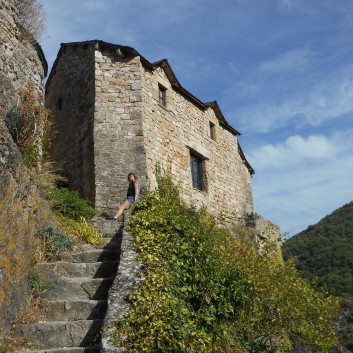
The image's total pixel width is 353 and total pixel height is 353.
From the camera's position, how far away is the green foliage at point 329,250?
26000mm

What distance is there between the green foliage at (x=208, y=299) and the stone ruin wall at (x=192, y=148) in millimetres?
5047

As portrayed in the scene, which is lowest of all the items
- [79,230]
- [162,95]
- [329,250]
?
[79,230]

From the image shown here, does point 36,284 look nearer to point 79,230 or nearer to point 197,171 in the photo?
point 79,230

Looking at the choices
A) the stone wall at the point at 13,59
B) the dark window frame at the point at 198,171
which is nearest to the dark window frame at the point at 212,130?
the dark window frame at the point at 198,171

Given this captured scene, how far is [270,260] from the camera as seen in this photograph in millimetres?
8172

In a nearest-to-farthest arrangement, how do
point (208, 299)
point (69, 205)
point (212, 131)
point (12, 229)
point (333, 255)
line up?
point (12, 229), point (208, 299), point (69, 205), point (212, 131), point (333, 255)

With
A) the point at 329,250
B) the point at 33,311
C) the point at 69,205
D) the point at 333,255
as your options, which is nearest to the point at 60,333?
the point at 33,311

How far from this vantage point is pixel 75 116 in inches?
528

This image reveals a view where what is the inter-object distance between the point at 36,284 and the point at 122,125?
7231 millimetres

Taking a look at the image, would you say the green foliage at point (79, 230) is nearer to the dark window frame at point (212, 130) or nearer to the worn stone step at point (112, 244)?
the worn stone step at point (112, 244)

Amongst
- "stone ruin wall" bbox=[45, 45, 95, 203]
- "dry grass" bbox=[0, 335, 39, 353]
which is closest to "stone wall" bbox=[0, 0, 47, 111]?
"dry grass" bbox=[0, 335, 39, 353]

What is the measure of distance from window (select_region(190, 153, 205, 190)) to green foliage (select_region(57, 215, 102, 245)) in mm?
6561

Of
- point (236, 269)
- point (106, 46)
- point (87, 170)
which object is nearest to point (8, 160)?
point (236, 269)

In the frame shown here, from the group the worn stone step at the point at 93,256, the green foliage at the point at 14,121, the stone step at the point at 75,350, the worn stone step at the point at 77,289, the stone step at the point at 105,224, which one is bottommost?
the stone step at the point at 75,350
